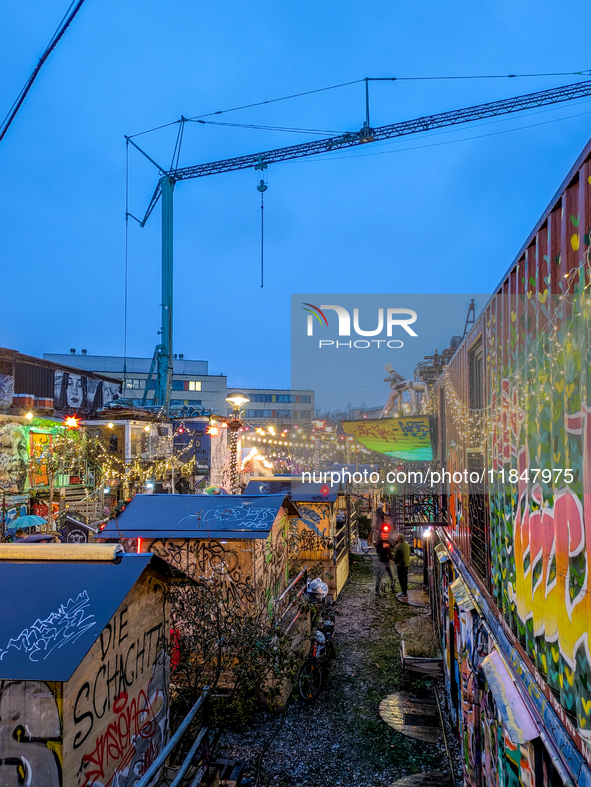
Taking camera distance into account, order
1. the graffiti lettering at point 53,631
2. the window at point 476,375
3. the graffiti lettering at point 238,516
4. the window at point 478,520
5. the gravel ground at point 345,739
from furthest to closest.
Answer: the graffiti lettering at point 238,516, the gravel ground at point 345,739, the window at point 476,375, the window at point 478,520, the graffiti lettering at point 53,631

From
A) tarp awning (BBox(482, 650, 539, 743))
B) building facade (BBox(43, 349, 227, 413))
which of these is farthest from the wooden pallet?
building facade (BBox(43, 349, 227, 413))

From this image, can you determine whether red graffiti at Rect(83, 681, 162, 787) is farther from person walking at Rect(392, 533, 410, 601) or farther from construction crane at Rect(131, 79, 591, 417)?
construction crane at Rect(131, 79, 591, 417)

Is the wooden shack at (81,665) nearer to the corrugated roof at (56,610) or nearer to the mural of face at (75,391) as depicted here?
the corrugated roof at (56,610)

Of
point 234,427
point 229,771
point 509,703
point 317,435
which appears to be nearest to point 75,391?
point 317,435

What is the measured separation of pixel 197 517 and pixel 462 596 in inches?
189

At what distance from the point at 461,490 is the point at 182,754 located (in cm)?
539

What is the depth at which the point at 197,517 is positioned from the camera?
8.59 meters

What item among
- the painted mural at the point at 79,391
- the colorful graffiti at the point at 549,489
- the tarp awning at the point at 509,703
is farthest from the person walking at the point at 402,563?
the painted mural at the point at 79,391

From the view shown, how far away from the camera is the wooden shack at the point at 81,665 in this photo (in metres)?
3.47

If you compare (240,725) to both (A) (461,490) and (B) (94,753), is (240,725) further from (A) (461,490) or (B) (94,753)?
(A) (461,490)

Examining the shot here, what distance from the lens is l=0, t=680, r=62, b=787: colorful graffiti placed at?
3.44 meters

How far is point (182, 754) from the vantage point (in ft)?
18.1

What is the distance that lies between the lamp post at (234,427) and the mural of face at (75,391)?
54.3ft

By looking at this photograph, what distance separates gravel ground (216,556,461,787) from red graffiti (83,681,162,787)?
7.66ft
